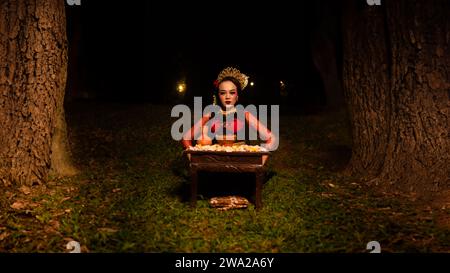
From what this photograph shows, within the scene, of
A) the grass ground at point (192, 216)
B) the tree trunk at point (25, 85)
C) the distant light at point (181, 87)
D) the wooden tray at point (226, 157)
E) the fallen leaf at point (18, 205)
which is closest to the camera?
the grass ground at point (192, 216)

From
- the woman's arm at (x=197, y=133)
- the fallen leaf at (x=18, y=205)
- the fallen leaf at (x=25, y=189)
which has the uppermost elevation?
the woman's arm at (x=197, y=133)

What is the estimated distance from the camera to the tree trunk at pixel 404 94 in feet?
19.2

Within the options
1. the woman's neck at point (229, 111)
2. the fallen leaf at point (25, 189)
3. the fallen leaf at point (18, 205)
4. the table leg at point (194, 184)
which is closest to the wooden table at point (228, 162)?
the table leg at point (194, 184)

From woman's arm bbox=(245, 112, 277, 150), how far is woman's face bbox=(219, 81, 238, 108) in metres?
0.34

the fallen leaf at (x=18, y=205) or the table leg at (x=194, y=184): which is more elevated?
the table leg at (x=194, y=184)

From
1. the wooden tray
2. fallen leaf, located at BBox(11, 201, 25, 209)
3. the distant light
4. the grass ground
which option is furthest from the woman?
the distant light

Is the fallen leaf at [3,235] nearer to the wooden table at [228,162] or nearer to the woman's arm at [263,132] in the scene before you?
the wooden table at [228,162]

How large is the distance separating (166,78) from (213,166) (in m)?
32.6

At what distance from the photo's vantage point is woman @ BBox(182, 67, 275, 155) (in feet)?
18.8

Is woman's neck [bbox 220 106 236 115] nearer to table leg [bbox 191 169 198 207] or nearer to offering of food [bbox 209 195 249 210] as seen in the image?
table leg [bbox 191 169 198 207]

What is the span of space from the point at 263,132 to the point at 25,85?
3727 mm

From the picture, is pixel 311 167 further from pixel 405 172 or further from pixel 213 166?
pixel 213 166

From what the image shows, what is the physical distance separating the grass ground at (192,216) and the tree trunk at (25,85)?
Answer: 1.36 feet

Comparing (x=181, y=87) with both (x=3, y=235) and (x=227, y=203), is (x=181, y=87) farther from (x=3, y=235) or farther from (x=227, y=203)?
(x=3, y=235)
